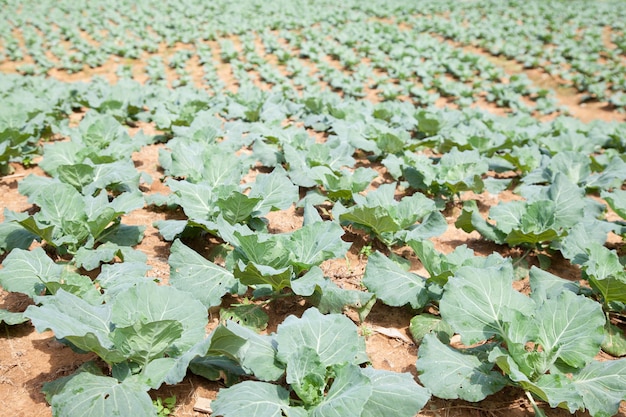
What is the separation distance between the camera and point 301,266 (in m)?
3.15

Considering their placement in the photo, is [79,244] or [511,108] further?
[511,108]

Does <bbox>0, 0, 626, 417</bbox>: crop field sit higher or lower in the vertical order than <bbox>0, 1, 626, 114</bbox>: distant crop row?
higher

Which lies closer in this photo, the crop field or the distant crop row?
the crop field

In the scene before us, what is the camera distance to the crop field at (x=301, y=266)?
2441 mm

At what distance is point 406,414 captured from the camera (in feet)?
7.45

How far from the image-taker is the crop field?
244 centimetres

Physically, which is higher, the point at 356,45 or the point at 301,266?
the point at 301,266

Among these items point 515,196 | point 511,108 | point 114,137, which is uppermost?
point 114,137

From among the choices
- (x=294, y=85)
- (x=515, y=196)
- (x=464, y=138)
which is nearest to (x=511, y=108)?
(x=294, y=85)

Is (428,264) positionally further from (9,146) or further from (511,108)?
(511,108)

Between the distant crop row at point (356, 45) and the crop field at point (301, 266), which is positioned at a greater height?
the crop field at point (301, 266)

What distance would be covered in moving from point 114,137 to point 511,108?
10002 mm

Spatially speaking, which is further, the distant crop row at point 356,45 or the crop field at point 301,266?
the distant crop row at point 356,45

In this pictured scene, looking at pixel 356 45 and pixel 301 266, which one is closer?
pixel 301 266
